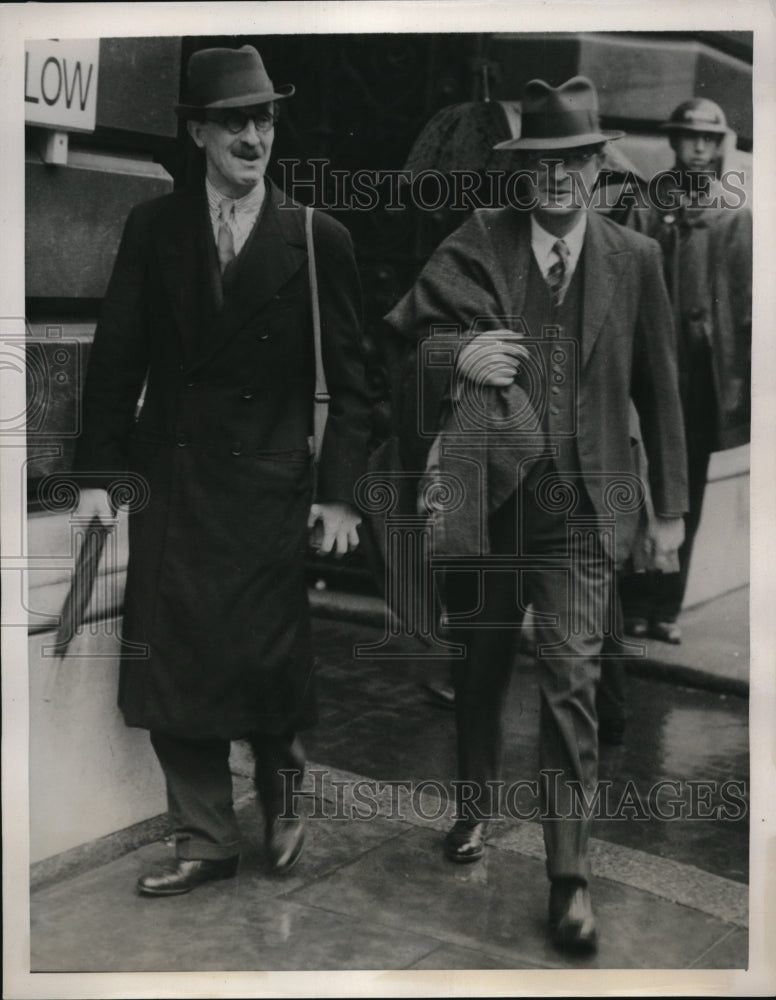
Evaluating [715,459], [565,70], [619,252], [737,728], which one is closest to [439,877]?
[737,728]

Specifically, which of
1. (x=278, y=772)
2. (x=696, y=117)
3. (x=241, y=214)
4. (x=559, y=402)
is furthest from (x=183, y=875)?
(x=696, y=117)

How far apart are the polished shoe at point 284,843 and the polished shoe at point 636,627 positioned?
4.22 ft

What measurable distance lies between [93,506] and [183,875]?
4.17 ft

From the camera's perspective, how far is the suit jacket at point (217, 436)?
6000mm

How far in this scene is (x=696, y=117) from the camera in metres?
5.98

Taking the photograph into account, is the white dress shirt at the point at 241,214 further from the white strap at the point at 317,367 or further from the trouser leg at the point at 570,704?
the trouser leg at the point at 570,704

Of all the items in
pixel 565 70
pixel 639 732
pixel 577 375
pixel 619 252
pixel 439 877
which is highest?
pixel 565 70

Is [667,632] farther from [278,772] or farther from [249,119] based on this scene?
[249,119]

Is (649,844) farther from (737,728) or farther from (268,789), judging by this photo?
(268,789)

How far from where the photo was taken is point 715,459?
6273 mm

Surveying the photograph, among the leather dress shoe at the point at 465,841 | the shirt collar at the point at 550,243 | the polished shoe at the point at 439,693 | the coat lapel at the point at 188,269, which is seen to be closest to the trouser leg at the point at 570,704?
the leather dress shoe at the point at 465,841

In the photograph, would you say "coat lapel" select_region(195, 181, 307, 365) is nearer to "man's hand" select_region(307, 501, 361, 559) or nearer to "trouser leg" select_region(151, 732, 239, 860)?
"man's hand" select_region(307, 501, 361, 559)

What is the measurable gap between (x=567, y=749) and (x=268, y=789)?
1036mm

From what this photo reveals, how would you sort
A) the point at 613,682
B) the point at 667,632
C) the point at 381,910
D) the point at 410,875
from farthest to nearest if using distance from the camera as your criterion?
the point at 667,632 < the point at 613,682 < the point at 410,875 < the point at 381,910
